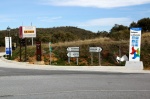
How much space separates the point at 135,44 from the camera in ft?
92.6

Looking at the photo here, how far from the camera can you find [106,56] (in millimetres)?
37875

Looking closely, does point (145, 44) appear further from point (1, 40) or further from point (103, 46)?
point (1, 40)

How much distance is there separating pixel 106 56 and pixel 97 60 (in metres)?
1.41

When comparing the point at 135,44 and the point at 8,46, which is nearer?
the point at 135,44

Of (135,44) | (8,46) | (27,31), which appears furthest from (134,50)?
(27,31)

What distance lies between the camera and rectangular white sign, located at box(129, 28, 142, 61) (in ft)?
91.9

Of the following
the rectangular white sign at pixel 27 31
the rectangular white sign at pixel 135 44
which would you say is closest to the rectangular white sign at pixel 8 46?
the rectangular white sign at pixel 27 31

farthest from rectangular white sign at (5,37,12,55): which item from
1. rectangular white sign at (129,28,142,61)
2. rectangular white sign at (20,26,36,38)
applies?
rectangular white sign at (129,28,142,61)

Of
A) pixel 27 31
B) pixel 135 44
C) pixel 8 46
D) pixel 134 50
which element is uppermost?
pixel 27 31

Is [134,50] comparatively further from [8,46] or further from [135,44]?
[8,46]

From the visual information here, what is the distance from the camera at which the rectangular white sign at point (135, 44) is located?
91.9 ft

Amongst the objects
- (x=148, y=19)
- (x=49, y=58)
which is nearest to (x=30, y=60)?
(x=49, y=58)

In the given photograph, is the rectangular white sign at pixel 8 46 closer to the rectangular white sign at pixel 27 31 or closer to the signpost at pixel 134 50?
the rectangular white sign at pixel 27 31

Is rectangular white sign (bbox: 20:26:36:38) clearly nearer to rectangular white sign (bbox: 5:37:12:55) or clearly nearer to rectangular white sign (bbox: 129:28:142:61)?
rectangular white sign (bbox: 5:37:12:55)
